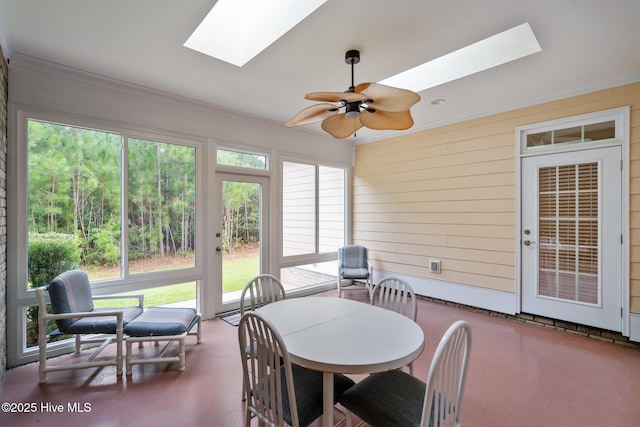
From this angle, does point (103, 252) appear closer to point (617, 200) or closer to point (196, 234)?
point (196, 234)

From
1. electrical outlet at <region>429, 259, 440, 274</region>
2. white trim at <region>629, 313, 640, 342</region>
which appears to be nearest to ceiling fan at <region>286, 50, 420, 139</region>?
electrical outlet at <region>429, 259, 440, 274</region>

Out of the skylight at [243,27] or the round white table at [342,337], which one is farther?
the skylight at [243,27]

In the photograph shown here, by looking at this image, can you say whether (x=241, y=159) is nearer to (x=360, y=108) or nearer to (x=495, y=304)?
(x=360, y=108)

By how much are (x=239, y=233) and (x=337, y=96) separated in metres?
2.77

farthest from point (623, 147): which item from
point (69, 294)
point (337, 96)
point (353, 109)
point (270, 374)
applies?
point (69, 294)

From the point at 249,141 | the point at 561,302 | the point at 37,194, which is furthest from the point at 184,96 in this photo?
the point at 561,302

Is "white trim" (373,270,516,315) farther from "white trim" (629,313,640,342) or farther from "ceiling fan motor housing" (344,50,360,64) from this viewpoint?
"ceiling fan motor housing" (344,50,360,64)

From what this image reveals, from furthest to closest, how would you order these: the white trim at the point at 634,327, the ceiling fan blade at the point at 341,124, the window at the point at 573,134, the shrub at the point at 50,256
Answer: the window at the point at 573,134 < the white trim at the point at 634,327 < the shrub at the point at 50,256 < the ceiling fan blade at the point at 341,124

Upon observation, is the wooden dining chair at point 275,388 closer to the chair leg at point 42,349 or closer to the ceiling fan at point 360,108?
the ceiling fan at point 360,108

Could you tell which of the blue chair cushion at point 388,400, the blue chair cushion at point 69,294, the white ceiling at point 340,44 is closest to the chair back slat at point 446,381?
the blue chair cushion at point 388,400

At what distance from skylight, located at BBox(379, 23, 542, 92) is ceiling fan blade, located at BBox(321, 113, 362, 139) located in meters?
1.20

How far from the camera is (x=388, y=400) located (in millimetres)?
1503

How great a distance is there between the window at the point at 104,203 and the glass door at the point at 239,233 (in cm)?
41

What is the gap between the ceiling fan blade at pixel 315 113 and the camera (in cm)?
215
